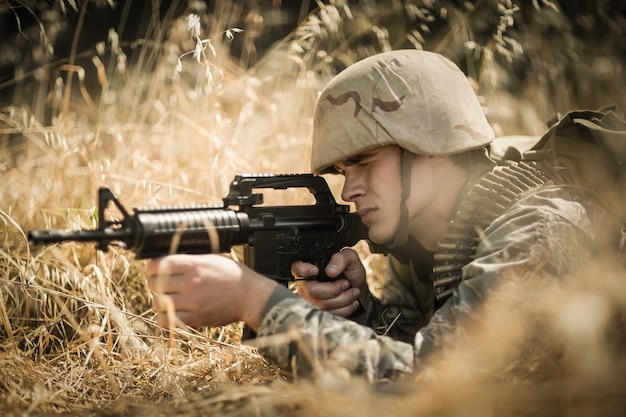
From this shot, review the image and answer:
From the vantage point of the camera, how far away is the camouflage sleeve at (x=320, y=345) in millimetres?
2223

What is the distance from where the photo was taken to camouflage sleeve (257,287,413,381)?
2.22m

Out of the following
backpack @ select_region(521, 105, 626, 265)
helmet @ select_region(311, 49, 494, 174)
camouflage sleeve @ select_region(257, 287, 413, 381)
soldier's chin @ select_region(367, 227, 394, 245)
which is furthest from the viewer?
soldier's chin @ select_region(367, 227, 394, 245)

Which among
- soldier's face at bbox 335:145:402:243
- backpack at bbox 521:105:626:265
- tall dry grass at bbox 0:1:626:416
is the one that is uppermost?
backpack at bbox 521:105:626:265

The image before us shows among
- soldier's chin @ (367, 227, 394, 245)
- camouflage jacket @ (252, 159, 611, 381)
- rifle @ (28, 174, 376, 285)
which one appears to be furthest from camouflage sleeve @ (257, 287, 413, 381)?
soldier's chin @ (367, 227, 394, 245)

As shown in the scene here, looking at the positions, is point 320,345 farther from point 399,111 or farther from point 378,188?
point 399,111

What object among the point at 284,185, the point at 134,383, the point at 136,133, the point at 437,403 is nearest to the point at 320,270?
the point at 284,185

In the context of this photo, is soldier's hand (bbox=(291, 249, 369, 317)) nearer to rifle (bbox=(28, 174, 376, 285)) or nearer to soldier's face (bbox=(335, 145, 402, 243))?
rifle (bbox=(28, 174, 376, 285))

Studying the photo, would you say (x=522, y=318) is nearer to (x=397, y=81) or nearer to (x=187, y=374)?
(x=397, y=81)

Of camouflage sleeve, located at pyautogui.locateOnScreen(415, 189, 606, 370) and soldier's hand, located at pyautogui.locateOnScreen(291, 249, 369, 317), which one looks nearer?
camouflage sleeve, located at pyautogui.locateOnScreen(415, 189, 606, 370)

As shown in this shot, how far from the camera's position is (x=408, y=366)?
2227 mm

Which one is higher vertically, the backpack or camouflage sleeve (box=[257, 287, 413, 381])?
the backpack

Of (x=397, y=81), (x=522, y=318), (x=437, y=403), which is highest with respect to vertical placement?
(x=397, y=81)

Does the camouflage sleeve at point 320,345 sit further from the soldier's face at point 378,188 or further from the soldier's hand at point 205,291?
the soldier's face at point 378,188

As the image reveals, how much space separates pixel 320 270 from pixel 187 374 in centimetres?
71
